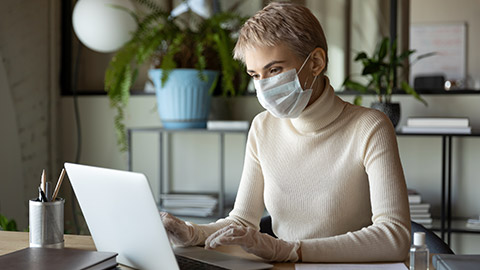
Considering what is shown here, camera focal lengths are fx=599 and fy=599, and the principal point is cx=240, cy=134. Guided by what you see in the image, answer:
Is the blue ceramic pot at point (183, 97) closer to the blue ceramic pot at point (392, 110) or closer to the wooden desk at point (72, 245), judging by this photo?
the blue ceramic pot at point (392, 110)

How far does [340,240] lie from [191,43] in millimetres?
1866

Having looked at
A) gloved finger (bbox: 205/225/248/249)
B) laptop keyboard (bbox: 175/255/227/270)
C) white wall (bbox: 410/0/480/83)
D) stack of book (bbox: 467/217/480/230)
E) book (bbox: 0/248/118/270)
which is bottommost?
stack of book (bbox: 467/217/480/230)

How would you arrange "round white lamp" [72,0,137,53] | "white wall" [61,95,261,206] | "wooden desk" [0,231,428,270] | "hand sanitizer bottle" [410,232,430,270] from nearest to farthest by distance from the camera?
"hand sanitizer bottle" [410,232,430,270] < "wooden desk" [0,231,428,270] < "round white lamp" [72,0,137,53] < "white wall" [61,95,261,206]

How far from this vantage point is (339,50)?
141 inches

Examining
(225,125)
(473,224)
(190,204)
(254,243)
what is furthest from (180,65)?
(254,243)

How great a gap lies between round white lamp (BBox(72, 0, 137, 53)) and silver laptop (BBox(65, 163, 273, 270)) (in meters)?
1.67

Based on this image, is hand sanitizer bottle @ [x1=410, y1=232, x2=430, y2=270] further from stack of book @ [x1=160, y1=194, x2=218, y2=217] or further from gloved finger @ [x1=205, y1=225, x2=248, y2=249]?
stack of book @ [x1=160, y1=194, x2=218, y2=217]

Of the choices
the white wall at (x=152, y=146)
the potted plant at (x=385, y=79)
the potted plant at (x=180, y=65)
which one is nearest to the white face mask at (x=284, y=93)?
the potted plant at (x=385, y=79)

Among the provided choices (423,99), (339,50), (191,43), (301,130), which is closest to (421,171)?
(423,99)

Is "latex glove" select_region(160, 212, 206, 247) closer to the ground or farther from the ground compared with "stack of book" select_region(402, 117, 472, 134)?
closer to the ground

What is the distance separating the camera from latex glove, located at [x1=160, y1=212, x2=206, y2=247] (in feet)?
4.21

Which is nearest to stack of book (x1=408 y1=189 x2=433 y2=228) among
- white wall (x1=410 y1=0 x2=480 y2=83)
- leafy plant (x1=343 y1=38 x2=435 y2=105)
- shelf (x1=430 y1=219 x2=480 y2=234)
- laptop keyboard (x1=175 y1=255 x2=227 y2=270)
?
shelf (x1=430 y1=219 x2=480 y2=234)

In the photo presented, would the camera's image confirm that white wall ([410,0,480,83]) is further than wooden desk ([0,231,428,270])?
Yes

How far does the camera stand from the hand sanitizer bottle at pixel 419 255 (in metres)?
1.10
